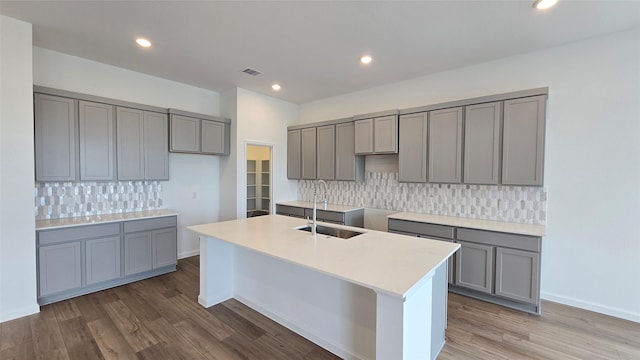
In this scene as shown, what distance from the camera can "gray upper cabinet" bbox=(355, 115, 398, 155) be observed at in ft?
13.2

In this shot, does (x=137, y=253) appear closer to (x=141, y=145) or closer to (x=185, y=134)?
(x=141, y=145)

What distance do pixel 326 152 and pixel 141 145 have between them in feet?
9.27

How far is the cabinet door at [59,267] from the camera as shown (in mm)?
2912

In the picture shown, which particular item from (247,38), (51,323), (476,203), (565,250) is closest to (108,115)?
(247,38)

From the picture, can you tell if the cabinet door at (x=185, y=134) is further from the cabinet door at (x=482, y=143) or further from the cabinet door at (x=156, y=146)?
the cabinet door at (x=482, y=143)

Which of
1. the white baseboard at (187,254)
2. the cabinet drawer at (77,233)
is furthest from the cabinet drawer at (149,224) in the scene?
the white baseboard at (187,254)

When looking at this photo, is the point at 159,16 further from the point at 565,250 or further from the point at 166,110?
the point at 565,250

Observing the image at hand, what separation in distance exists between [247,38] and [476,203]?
345cm

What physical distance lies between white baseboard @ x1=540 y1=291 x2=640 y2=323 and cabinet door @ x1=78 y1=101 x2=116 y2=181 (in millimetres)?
5557

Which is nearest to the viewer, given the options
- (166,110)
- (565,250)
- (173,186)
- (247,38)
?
(247,38)

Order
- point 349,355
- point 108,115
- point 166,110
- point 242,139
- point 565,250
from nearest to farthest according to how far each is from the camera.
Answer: point 349,355, point 565,250, point 108,115, point 166,110, point 242,139

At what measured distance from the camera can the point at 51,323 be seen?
262 centimetres

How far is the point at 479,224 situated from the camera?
3236 mm

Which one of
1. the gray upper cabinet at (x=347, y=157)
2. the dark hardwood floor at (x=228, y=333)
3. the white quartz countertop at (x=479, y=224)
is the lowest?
the dark hardwood floor at (x=228, y=333)
